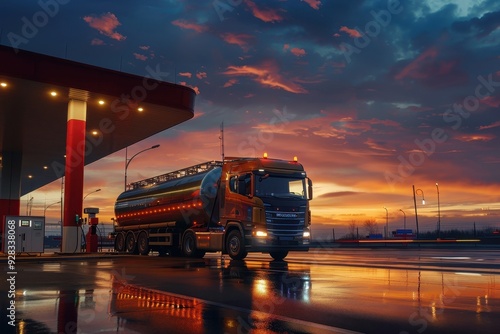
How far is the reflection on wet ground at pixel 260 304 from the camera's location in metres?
6.48

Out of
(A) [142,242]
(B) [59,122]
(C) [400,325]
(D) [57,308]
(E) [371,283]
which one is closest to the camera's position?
(C) [400,325]

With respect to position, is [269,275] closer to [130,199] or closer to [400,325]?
[400,325]

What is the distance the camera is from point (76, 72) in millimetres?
24781

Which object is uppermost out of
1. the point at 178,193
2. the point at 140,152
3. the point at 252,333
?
the point at 140,152

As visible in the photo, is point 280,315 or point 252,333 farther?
point 280,315

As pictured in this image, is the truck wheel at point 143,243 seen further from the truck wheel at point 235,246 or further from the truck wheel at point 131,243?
the truck wheel at point 235,246

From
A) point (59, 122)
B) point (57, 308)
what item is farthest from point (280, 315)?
point (59, 122)

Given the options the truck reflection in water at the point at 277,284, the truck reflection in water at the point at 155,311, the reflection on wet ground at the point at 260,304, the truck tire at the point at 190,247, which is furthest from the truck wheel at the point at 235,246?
the truck reflection in water at the point at 155,311

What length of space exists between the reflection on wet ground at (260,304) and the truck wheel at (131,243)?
663 inches

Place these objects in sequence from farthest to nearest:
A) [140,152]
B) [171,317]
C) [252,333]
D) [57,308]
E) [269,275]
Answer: [140,152]
[269,275]
[57,308]
[171,317]
[252,333]

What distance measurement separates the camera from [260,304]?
8.26 meters

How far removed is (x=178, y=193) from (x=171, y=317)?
17.6m

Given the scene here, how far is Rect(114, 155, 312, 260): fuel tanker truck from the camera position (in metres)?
19.3

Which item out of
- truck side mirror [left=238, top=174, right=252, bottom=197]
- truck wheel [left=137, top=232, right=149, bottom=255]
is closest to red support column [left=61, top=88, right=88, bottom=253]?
truck wheel [left=137, top=232, right=149, bottom=255]
